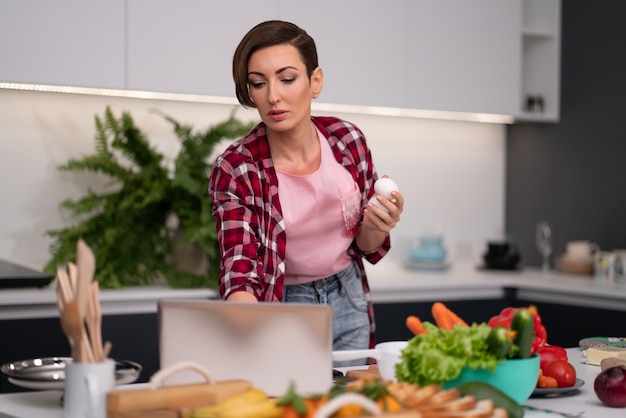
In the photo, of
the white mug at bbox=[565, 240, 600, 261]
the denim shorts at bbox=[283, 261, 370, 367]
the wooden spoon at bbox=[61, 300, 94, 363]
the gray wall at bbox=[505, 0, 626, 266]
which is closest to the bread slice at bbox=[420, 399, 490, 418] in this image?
the wooden spoon at bbox=[61, 300, 94, 363]

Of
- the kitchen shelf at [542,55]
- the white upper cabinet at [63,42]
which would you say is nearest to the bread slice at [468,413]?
the white upper cabinet at [63,42]

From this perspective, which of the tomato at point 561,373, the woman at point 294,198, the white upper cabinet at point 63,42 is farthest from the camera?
the white upper cabinet at point 63,42

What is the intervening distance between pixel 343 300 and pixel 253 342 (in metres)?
0.99

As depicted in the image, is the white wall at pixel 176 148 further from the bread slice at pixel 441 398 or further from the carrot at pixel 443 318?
the bread slice at pixel 441 398

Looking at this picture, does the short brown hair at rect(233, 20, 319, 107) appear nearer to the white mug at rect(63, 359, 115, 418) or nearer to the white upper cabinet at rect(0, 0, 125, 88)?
the white mug at rect(63, 359, 115, 418)

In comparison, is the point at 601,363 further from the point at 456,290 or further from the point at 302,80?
the point at 456,290

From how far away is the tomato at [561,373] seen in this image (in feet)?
5.82

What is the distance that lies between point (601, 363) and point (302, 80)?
92 centimetres

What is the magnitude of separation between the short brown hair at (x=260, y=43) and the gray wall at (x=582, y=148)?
2.63 metres

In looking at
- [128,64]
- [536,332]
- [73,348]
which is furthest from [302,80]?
[128,64]

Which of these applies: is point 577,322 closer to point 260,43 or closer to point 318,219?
point 318,219

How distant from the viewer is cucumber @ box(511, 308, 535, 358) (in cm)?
157

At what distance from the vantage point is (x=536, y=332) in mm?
1780

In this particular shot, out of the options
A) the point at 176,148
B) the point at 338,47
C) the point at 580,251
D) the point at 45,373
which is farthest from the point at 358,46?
the point at 45,373
